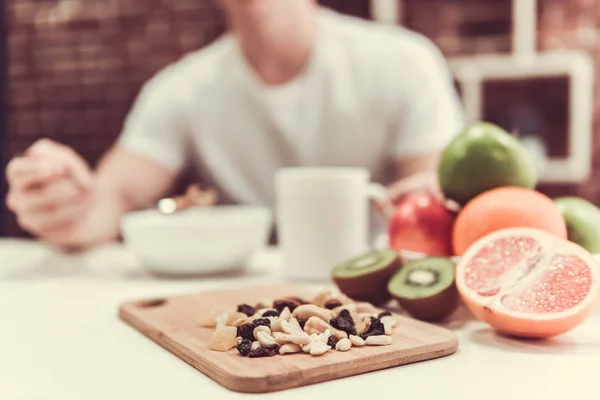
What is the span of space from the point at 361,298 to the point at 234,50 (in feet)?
4.02

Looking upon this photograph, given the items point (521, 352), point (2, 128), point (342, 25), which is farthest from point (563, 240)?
point (2, 128)

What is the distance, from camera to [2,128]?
2930mm

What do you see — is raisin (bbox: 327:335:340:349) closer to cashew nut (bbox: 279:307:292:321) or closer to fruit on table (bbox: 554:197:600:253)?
cashew nut (bbox: 279:307:292:321)

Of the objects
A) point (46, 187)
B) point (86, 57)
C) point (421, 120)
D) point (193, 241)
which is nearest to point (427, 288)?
point (193, 241)

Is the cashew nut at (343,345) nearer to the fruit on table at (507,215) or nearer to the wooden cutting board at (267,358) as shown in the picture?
the wooden cutting board at (267,358)

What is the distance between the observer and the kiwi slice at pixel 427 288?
2.46ft

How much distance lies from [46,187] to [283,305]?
2.18 feet

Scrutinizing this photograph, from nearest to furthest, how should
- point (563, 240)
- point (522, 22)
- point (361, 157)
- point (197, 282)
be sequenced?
point (563, 240) → point (197, 282) → point (361, 157) → point (522, 22)

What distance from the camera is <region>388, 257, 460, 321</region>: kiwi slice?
750 mm

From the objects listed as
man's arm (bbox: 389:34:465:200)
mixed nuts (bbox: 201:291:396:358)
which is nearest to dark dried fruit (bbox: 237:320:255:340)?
mixed nuts (bbox: 201:291:396:358)

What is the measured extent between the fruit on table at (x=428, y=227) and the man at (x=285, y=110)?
746 millimetres

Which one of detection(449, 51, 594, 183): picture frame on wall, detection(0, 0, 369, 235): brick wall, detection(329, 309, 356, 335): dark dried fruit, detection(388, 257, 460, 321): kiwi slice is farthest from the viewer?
detection(0, 0, 369, 235): brick wall

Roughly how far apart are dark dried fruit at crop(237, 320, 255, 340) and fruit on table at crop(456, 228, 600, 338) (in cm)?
25

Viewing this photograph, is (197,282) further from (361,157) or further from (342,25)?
(342,25)
